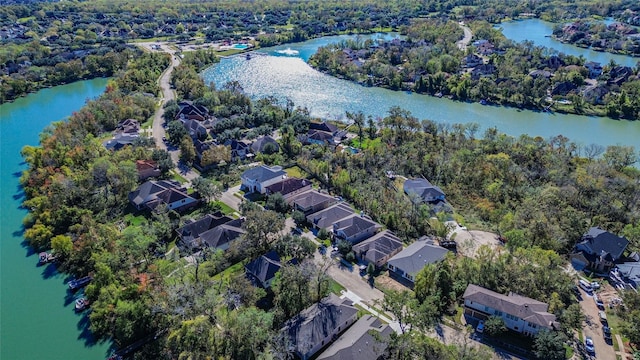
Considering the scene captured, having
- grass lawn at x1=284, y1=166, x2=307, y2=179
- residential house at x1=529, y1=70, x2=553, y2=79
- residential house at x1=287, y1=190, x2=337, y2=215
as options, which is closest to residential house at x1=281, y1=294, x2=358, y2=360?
residential house at x1=287, y1=190, x2=337, y2=215

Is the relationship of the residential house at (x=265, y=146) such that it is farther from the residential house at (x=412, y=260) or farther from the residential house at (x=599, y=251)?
the residential house at (x=599, y=251)

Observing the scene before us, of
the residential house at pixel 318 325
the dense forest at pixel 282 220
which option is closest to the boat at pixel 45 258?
the dense forest at pixel 282 220

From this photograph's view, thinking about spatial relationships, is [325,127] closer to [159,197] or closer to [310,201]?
[310,201]

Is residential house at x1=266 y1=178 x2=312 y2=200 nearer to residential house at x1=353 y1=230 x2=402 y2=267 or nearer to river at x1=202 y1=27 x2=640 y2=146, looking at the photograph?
residential house at x1=353 y1=230 x2=402 y2=267

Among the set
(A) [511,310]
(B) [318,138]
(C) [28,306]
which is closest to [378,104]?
(B) [318,138]

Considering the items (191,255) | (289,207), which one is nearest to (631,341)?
(289,207)

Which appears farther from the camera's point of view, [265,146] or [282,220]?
[265,146]
